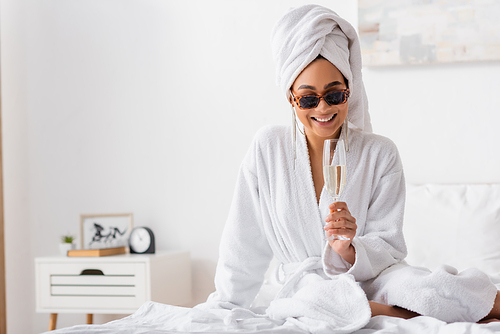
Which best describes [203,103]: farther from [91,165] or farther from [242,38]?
[91,165]

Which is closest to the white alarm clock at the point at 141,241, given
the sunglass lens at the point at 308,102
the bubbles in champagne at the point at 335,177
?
the sunglass lens at the point at 308,102

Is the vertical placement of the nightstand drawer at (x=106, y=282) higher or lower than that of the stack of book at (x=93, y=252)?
lower

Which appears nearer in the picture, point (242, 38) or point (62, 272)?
point (62, 272)

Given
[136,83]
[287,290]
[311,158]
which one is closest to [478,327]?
[287,290]

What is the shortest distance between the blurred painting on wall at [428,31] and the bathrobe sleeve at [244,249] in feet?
3.74

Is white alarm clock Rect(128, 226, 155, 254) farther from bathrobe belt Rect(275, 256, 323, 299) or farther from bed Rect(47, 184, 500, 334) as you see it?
bathrobe belt Rect(275, 256, 323, 299)

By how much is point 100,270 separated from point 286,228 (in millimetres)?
1218

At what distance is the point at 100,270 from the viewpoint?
Answer: 7.76 ft

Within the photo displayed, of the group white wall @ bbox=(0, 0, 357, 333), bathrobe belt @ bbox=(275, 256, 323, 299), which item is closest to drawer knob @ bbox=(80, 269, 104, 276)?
white wall @ bbox=(0, 0, 357, 333)

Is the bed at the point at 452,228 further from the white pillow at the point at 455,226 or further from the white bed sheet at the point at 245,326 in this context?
the white bed sheet at the point at 245,326

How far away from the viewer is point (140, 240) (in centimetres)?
255

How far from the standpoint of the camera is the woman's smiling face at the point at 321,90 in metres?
1.45

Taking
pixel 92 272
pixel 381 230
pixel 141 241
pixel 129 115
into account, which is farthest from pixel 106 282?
pixel 381 230

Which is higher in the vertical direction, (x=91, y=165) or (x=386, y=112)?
(x=386, y=112)
